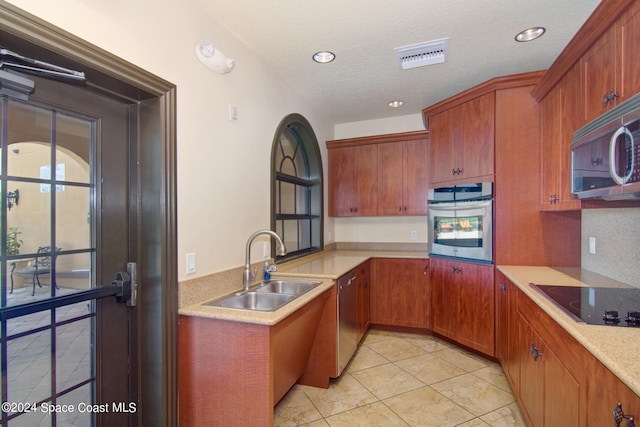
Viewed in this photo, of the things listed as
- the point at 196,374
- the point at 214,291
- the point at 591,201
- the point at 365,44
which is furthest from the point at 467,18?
the point at 196,374

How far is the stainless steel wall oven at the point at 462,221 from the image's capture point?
2.74m

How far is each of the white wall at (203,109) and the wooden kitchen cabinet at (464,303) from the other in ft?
6.18

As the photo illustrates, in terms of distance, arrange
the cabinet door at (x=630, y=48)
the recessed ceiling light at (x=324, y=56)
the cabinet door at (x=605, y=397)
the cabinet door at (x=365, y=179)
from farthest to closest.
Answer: the cabinet door at (x=365, y=179)
the recessed ceiling light at (x=324, y=56)
the cabinet door at (x=630, y=48)
the cabinet door at (x=605, y=397)

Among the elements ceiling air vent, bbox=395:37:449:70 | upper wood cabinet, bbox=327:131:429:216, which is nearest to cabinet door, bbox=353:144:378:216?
upper wood cabinet, bbox=327:131:429:216

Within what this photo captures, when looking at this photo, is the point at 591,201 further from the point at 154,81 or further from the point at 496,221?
the point at 154,81

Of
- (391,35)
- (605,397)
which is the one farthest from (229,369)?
(391,35)

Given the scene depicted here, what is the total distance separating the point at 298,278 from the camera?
8.04ft

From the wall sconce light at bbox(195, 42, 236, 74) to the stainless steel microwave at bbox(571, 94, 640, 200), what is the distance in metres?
2.05

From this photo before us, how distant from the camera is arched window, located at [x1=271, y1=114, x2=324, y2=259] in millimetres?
3151

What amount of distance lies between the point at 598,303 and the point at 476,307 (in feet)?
4.60

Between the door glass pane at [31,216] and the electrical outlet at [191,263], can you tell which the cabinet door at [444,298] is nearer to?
the electrical outlet at [191,263]

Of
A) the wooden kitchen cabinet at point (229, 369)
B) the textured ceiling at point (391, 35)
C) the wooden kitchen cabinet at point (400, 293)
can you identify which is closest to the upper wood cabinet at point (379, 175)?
the wooden kitchen cabinet at point (400, 293)

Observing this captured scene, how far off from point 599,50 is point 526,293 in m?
1.36

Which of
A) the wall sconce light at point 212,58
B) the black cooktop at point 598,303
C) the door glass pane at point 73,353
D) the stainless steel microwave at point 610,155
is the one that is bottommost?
the door glass pane at point 73,353
